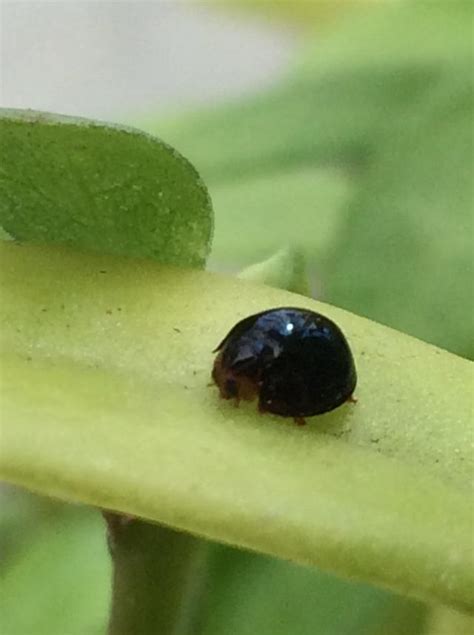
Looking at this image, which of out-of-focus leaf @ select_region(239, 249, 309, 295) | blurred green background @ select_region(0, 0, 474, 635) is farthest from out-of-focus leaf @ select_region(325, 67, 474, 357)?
out-of-focus leaf @ select_region(239, 249, 309, 295)

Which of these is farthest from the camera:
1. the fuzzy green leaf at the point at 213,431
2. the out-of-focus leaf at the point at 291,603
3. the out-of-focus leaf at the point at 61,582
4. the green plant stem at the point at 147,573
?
the out-of-focus leaf at the point at 61,582

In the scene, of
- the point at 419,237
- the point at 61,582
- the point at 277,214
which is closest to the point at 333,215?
the point at 277,214

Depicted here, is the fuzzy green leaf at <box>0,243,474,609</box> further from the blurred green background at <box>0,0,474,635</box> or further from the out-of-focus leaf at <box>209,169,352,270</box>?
the out-of-focus leaf at <box>209,169,352,270</box>

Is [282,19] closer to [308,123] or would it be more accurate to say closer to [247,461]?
[308,123]

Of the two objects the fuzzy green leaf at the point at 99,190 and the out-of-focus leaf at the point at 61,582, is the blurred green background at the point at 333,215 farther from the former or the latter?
the fuzzy green leaf at the point at 99,190

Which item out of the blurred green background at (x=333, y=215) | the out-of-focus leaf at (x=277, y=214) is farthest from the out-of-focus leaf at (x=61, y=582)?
the out-of-focus leaf at (x=277, y=214)

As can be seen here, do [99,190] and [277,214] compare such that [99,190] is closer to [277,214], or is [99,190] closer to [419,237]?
[419,237]
